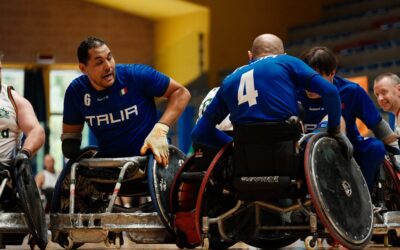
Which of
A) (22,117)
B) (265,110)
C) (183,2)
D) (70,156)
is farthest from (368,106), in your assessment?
(183,2)

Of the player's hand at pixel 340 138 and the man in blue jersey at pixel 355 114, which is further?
the man in blue jersey at pixel 355 114

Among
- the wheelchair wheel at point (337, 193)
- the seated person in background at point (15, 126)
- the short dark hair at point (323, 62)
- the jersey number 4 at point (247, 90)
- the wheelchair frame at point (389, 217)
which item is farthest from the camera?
the seated person in background at point (15, 126)

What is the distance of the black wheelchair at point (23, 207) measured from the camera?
5.36 meters

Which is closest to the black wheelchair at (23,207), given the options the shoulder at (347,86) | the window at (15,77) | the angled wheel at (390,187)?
the shoulder at (347,86)

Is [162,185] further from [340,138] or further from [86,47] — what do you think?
[340,138]

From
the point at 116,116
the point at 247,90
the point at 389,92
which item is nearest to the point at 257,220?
the point at 247,90

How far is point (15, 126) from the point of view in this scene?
582 cm

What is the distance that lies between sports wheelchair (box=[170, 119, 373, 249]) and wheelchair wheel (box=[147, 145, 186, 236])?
0.25 m

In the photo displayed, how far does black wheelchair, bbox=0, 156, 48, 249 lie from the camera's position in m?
5.36

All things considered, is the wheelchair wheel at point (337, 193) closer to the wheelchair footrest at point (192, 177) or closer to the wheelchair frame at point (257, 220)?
the wheelchair frame at point (257, 220)

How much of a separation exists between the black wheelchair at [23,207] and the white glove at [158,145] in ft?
2.49

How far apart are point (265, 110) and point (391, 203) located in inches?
55.5

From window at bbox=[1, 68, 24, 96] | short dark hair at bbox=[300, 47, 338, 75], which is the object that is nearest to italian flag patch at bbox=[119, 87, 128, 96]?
short dark hair at bbox=[300, 47, 338, 75]

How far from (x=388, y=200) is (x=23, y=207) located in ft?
7.67
